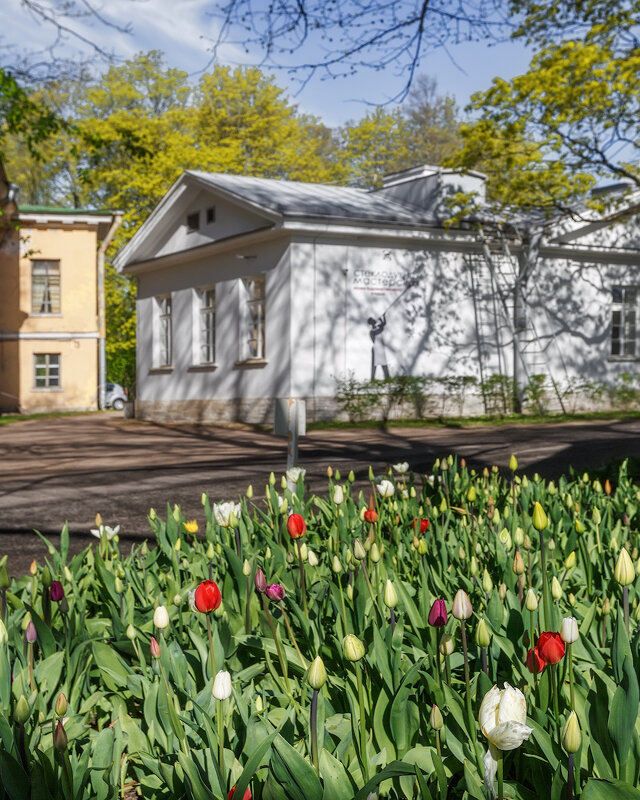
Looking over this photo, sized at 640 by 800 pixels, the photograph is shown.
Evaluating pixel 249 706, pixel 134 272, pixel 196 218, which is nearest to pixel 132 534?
pixel 249 706

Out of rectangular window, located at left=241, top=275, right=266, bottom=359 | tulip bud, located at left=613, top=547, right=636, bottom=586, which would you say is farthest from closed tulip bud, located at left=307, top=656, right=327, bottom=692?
rectangular window, located at left=241, top=275, right=266, bottom=359

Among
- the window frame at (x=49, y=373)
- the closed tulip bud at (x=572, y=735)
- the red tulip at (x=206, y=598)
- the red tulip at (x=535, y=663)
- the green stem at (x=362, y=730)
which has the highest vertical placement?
the window frame at (x=49, y=373)

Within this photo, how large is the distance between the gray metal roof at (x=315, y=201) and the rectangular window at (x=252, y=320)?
2113 millimetres

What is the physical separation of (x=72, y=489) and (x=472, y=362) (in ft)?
48.9

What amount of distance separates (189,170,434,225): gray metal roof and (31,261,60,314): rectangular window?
40.5ft

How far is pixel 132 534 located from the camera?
6.32m

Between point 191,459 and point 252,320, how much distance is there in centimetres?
1002

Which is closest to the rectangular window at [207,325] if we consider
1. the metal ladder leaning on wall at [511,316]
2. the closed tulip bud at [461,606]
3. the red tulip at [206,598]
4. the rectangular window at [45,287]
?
the metal ladder leaning on wall at [511,316]

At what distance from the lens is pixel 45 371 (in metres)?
33.5

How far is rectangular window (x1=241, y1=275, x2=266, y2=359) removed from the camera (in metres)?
21.8

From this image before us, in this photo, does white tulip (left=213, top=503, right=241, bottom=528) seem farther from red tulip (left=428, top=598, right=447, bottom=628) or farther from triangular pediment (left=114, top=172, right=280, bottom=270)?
triangular pediment (left=114, top=172, right=280, bottom=270)

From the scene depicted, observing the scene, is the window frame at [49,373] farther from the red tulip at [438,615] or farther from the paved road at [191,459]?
the red tulip at [438,615]

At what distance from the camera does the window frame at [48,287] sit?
3344 centimetres

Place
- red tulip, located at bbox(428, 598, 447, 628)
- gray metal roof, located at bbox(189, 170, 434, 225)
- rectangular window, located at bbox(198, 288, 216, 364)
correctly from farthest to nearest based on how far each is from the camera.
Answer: rectangular window, located at bbox(198, 288, 216, 364) → gray metal roof, located at bbox(189, 170, 434, 225) → red tulip, located at bbox(428, 598, 447, 628)
